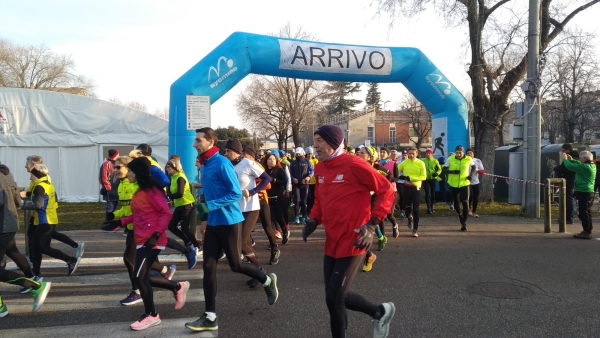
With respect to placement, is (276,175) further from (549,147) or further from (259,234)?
(549,147)

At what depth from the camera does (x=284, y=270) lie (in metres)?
6.48

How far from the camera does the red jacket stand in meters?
3.55

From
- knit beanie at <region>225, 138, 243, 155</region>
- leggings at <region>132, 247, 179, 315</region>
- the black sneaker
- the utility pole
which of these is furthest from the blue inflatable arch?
leggings at <region>132, 247, 179, 315</region>

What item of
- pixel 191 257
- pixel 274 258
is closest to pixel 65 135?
pixel 191 257

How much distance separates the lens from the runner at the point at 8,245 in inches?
191

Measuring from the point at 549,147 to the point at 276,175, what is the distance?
1252 centimetres

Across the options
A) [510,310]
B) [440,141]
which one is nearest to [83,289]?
[510,310]

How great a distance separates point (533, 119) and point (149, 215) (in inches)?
404

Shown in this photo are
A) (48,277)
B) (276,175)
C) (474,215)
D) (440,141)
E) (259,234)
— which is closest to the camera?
(48,277)

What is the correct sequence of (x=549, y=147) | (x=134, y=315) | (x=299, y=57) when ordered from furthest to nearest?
1. (x=549, y=147)
2. (x=299, y=57)
3. (x=134, y=315)

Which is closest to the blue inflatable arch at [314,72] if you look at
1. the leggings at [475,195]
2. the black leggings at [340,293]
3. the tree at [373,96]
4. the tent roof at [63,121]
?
the leggings at [475,195]

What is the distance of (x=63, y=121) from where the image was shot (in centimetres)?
1589

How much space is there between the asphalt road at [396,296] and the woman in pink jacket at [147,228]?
0.28m

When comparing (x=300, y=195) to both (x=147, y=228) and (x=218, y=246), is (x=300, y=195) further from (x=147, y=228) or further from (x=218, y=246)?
(x=147, y=228)
